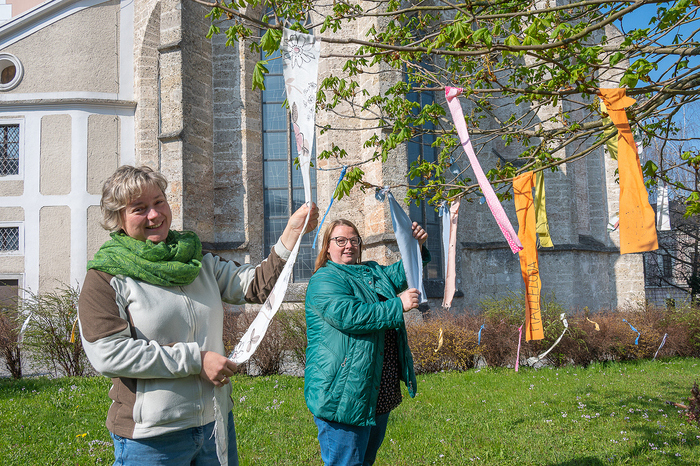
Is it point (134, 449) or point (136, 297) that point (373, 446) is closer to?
point (134, 449)

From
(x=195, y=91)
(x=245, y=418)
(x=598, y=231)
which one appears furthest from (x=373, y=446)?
(x=598, y=231)

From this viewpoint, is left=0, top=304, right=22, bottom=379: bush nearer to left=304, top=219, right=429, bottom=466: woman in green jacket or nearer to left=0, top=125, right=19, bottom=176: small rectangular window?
left=0, top=125, right=19, bottom=176: small rectangular window

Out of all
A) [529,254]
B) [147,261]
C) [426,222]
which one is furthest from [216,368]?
[426,222]

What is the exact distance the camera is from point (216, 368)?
5.80ft

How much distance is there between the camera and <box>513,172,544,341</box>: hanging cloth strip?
3.75 m

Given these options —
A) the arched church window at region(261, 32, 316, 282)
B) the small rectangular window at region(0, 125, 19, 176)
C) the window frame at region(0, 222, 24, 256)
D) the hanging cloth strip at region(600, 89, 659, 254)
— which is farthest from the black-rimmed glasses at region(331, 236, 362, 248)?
the small rectangular window at region(0, 125, 19, 176)

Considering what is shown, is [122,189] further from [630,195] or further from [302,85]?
[630,195]

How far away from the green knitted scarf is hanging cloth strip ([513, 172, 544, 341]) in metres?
2.67

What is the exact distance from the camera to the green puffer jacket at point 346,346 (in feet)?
8.18

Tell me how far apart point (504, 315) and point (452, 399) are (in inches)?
137

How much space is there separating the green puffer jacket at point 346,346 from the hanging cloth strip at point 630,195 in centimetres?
127

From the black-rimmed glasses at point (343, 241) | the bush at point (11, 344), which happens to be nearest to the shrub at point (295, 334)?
the bush at point (11, 344)

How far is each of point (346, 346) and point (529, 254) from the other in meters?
1.96

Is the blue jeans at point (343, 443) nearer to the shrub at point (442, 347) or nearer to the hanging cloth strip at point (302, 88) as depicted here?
the hanging cloth strip at point (302, 88)
